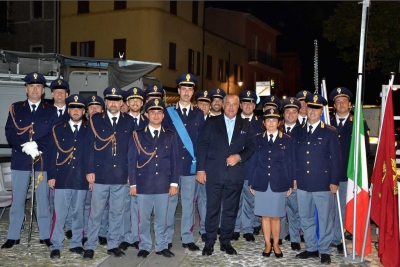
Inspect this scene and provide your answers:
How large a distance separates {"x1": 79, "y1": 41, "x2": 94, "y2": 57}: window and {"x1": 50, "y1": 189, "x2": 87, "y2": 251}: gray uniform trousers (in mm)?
21400

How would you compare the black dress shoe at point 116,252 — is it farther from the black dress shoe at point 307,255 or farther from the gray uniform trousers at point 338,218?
the gray uniform trousers at point 338,218

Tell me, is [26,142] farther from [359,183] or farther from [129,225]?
[359,183]

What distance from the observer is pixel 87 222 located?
22.7ft

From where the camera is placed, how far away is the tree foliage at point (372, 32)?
17.7 meters

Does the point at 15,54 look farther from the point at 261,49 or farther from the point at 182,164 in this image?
the point at 261,49

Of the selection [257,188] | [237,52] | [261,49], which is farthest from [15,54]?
[261,49]

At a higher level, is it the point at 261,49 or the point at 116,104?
the point at 261,49

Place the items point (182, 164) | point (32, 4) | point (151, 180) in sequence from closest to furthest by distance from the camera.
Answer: point (151, 180), point (182, 164), point (32, 4)

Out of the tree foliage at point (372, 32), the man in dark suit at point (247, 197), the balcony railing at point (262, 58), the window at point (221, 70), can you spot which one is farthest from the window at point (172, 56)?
the man in dark suit at point (247, 197)

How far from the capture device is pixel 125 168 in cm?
651

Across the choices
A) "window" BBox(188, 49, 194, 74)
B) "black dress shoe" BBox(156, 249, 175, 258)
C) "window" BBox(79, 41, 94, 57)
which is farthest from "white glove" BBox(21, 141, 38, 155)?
"window" BBox(188, 49, 194, 74)

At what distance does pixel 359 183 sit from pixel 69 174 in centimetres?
412

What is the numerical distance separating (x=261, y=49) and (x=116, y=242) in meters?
40.0

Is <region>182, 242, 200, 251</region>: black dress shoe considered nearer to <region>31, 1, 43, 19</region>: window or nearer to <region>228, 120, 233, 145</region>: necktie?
<region>228, 120, 233, 145</region>: necktie
